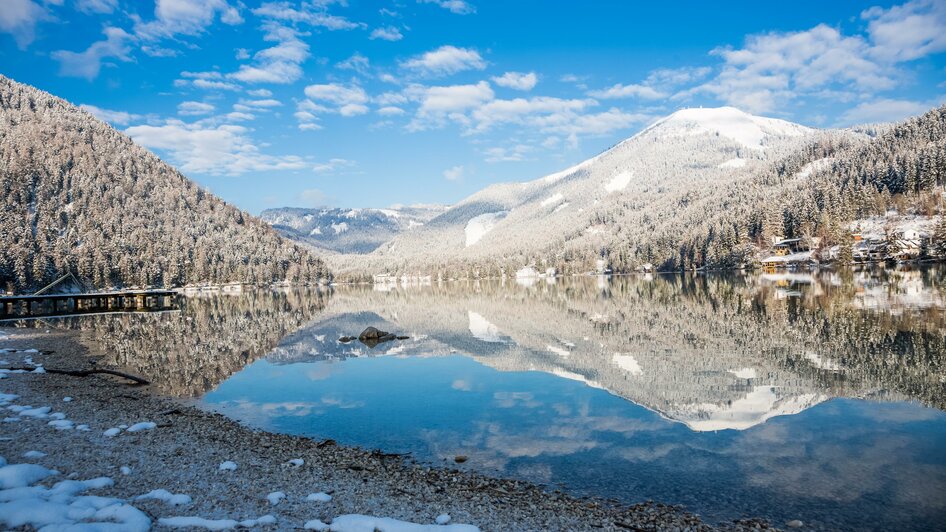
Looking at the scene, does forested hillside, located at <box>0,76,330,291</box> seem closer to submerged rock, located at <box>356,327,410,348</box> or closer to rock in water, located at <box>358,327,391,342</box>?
rock in water, located at <box>358,327,391,342</box>

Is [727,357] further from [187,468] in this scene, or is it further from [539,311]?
[539,311]

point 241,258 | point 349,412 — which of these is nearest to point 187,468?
point 349,412

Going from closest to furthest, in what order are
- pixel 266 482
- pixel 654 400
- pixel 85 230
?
pixel 266 482, pixel 654 400, pixel 85 230

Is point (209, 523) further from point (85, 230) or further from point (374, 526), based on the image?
point (85, 230)

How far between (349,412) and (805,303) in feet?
154

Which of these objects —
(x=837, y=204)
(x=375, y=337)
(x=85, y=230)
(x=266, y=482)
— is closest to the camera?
(x=266, y=482)

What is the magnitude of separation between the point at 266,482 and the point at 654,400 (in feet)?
50.1

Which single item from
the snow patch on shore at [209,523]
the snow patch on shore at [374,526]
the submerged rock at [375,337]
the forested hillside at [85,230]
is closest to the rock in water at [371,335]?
the submerged rock at [375,337]

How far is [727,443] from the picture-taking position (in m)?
16.0

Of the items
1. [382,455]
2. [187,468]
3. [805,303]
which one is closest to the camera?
[187,468]

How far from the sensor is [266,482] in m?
12.3

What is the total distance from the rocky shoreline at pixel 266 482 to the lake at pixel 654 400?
125 cm

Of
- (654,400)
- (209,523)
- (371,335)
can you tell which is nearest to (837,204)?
(371,335)

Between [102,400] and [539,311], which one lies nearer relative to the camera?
[102,400]
